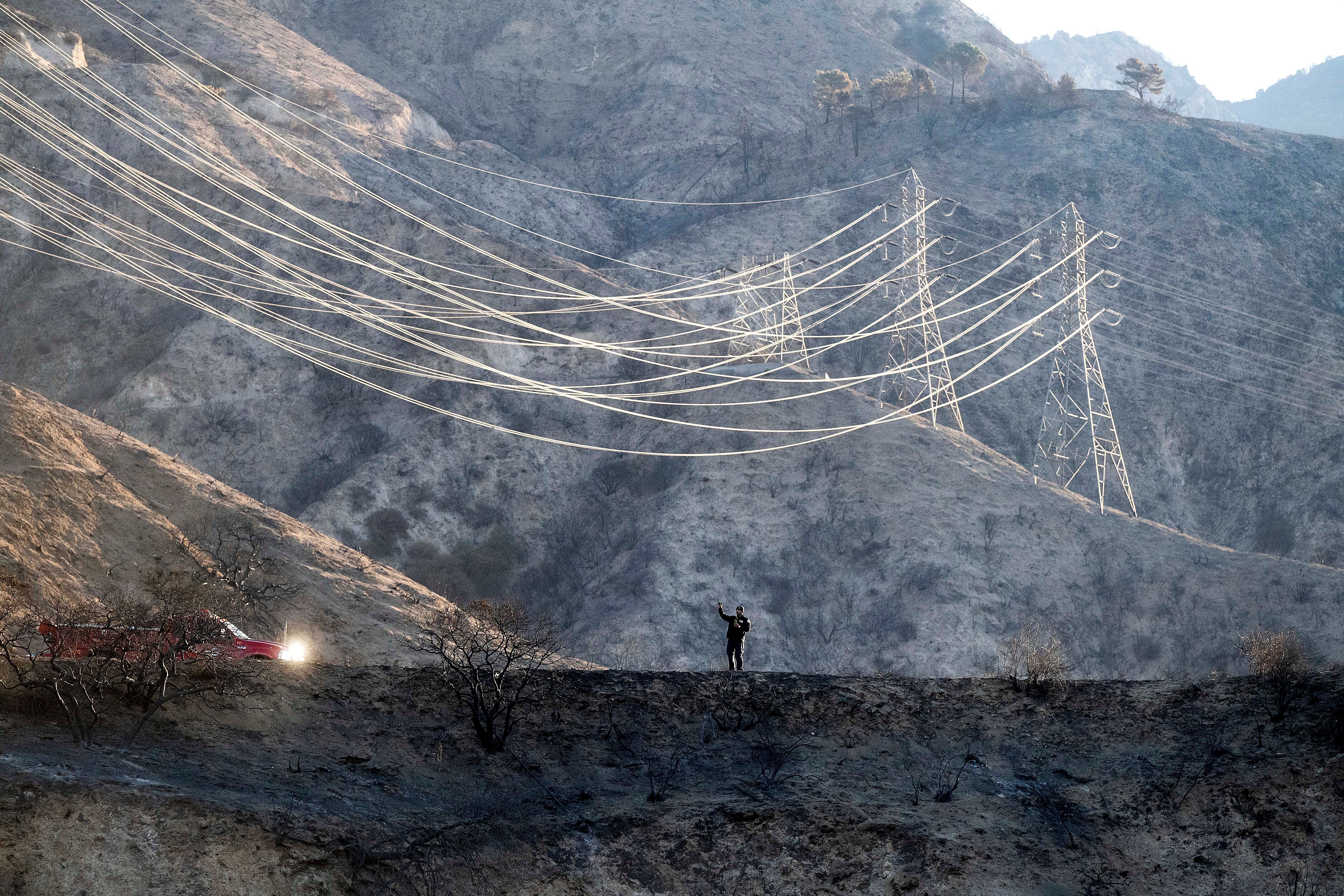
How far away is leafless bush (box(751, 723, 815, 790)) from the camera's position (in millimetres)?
17688

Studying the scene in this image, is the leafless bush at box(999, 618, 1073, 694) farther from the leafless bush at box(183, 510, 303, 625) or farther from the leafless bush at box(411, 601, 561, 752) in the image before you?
the leafless bush at box(183, 510, 303, 625)

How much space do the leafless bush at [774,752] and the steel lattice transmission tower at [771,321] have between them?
35619 millimetres

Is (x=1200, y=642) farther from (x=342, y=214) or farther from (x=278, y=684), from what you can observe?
(x=342, y=214)

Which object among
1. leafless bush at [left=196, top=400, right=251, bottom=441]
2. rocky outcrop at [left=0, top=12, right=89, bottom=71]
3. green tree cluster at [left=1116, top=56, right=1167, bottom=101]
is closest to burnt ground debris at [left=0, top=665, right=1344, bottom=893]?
leafless bush at [left=196, top=400, right=251, bottom=441]

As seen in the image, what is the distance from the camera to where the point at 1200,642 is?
50500 millimetres

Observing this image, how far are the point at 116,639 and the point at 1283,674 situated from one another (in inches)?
696

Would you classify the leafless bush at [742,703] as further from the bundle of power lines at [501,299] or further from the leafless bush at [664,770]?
the bundle of power lines at [501,299]

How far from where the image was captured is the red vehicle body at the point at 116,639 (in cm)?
1667

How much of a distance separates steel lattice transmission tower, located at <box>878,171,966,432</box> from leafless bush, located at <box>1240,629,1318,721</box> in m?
31.0

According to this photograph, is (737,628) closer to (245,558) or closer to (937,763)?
(937,763)

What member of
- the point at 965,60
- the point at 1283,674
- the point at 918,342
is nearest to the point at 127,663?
the point at 1283,674

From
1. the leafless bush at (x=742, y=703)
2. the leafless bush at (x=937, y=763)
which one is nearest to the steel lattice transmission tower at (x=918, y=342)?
the leafless bush at (x=742, y=703)

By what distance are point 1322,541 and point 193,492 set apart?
2239 inches

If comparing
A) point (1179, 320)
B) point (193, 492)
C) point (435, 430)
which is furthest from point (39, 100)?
point (1179, 320)
